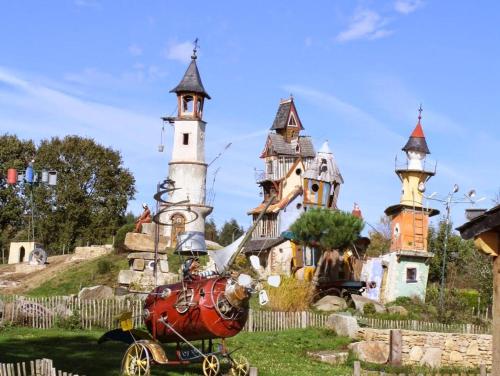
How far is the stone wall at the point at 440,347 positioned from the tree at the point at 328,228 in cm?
1446

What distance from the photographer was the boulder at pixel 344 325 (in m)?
24.1

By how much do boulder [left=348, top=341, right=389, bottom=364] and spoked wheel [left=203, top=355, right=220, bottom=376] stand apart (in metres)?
6.80

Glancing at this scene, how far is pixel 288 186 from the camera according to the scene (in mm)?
48125

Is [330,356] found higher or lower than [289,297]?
lower

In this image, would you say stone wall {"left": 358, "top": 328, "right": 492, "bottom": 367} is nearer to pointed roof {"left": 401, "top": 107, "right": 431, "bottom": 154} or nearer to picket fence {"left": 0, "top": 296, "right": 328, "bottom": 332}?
picket fence {"left": 0, "top": 296, "right": 328, "bottom": 332}

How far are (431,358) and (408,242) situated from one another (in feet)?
63.0

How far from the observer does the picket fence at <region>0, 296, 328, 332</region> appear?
78.5ft

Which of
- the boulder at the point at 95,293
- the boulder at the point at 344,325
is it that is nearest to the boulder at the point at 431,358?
the boulder at the point at 344,325

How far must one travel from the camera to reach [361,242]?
44.1 metres

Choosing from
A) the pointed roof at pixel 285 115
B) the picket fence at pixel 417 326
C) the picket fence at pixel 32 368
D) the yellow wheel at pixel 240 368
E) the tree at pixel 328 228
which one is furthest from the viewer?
the pointed roof at pixel 285 115

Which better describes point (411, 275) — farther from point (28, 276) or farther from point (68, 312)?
point (28, 276)

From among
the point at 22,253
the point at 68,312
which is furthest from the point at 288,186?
the point at 68,312

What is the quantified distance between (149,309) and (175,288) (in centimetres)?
88

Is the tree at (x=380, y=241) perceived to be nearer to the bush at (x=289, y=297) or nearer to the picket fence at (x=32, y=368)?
the bush at (x=289, y=297)
